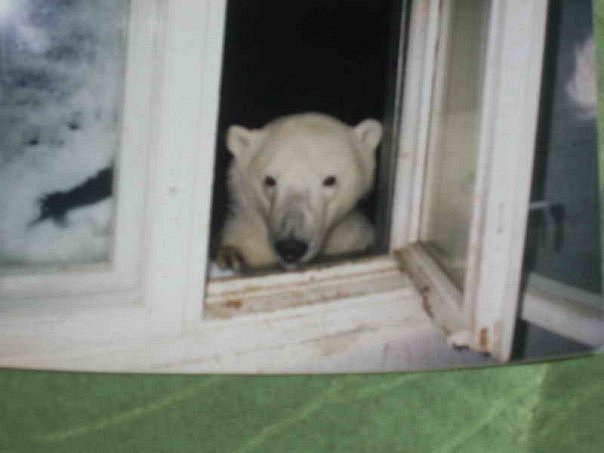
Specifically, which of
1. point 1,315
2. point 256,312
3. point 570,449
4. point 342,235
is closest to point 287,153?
point 342,235

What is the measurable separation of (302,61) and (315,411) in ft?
1.29

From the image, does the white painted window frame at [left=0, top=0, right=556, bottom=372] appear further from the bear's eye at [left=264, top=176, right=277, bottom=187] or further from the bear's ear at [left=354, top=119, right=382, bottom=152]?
the bear's eye at [left=264, top=176, right=277, bottom=187]

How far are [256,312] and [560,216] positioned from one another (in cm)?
31

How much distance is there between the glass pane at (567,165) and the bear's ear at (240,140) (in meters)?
0.28

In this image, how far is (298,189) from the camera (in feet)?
2.76

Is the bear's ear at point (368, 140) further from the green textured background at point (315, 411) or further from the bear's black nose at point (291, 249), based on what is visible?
the green textured background at point (315, 411)

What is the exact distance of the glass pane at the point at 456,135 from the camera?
0.65 m

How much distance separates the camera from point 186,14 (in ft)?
1.77

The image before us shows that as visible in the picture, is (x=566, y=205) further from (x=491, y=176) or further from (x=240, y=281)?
(x=240, y=281)

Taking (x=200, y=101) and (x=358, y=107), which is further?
(x=358, y=107)

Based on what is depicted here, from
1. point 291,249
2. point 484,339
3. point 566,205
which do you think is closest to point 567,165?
point 566,205

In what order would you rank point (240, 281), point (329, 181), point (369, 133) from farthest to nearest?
1. point (329, 181)
2. point (369, 133)
3. point (240, 281)

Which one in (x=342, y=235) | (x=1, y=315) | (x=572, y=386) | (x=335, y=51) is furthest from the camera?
(x=572, y=386)

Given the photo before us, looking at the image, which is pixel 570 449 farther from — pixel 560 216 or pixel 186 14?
pixel 186 14
